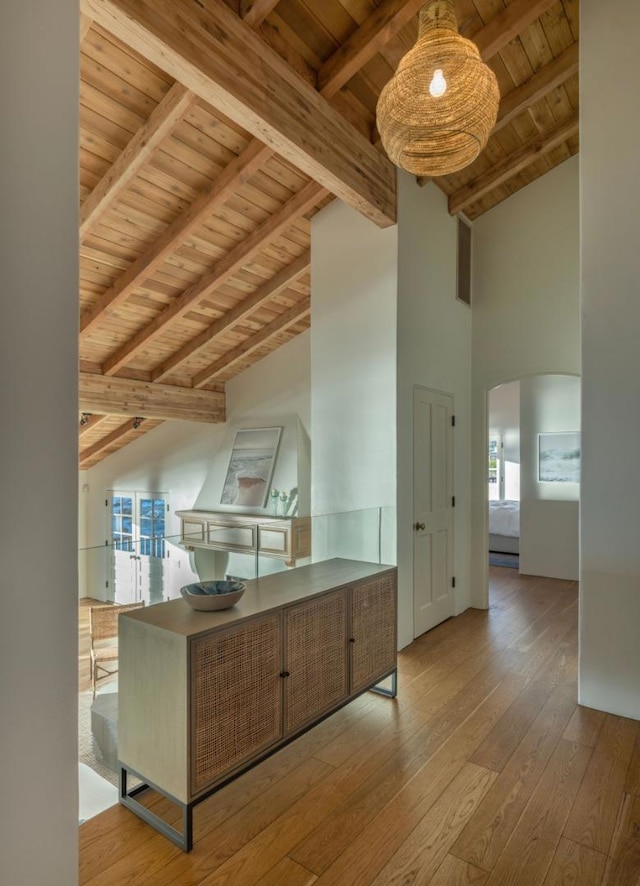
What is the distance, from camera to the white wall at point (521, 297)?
183 inches

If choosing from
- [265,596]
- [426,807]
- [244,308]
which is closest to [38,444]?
[265,596]

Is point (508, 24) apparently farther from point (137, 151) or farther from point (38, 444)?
point (38, 444)

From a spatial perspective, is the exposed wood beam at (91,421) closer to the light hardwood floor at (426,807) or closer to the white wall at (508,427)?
the light hardwood floor at (426,807)

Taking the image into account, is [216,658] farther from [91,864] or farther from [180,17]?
[180,17]

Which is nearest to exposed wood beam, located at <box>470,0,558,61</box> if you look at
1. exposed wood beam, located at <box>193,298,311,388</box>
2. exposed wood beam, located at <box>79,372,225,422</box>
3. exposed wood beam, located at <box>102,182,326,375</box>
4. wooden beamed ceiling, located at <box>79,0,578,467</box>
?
wooden beamed ceiling, located at <box>79,0,578,467</box>

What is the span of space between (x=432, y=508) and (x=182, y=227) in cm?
302

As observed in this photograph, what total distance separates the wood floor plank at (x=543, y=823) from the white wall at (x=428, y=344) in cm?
150

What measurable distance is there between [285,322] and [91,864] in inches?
186

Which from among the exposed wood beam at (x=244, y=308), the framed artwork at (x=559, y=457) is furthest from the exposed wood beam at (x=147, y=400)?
the framed artwork at (x=559, y=457)

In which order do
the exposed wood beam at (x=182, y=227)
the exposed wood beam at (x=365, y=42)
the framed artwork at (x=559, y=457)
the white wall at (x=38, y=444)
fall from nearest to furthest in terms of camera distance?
the white wall at (x=38, y=444)
the exposed wood beam at (x=365, y=42)
the exposed wood beam at (x=182, y=227)
the framed artwork at (x=559, y=457)

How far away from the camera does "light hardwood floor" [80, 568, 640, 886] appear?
6.10ft

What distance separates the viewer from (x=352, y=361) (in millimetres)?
4055

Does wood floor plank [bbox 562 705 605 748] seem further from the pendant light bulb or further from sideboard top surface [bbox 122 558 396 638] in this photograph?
the pendant light bulb

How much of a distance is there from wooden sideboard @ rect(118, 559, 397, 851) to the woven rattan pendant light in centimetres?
222
